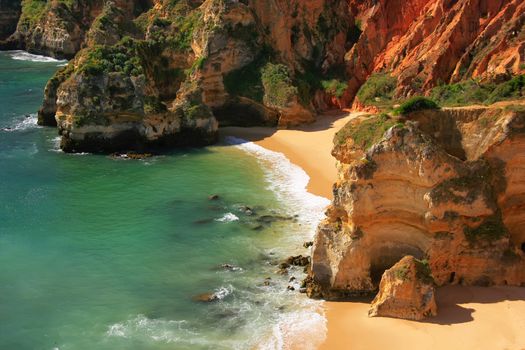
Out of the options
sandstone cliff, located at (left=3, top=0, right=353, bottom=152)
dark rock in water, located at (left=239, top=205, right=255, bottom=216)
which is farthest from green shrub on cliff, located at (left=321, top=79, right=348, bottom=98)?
dark rock in water, located at (left=239, top=205, right=255, bottom=216)

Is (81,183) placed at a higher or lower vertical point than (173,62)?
lower

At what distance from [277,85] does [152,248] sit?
2414 centimetres

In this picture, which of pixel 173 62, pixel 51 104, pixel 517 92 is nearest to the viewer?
pixel 517 92

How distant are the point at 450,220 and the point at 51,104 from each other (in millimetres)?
40182

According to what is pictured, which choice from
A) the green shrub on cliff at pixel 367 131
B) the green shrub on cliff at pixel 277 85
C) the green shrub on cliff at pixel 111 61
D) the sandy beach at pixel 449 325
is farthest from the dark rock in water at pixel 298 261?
the green shrub on cliff at pixel 111 61

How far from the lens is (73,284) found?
2747 centimetres

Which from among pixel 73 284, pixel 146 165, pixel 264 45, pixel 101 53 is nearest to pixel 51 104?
pixel 101 53

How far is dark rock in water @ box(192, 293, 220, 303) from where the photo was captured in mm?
25906

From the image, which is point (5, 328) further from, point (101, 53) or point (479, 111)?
point (101, 53)

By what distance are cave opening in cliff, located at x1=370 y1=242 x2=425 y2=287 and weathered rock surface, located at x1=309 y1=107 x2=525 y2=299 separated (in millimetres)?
40

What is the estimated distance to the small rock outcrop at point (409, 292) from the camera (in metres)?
22.6

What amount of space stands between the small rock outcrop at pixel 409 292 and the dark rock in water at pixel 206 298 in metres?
6.94

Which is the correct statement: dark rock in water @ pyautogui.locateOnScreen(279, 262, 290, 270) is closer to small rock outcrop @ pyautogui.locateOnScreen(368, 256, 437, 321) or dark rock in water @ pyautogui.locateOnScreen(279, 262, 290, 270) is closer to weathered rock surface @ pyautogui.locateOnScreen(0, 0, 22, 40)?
small rock outcrop @ pyautogui.locateOnScreen(368, 256, 437, 321)

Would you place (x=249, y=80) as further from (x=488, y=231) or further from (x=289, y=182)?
(x=488, y=231)
